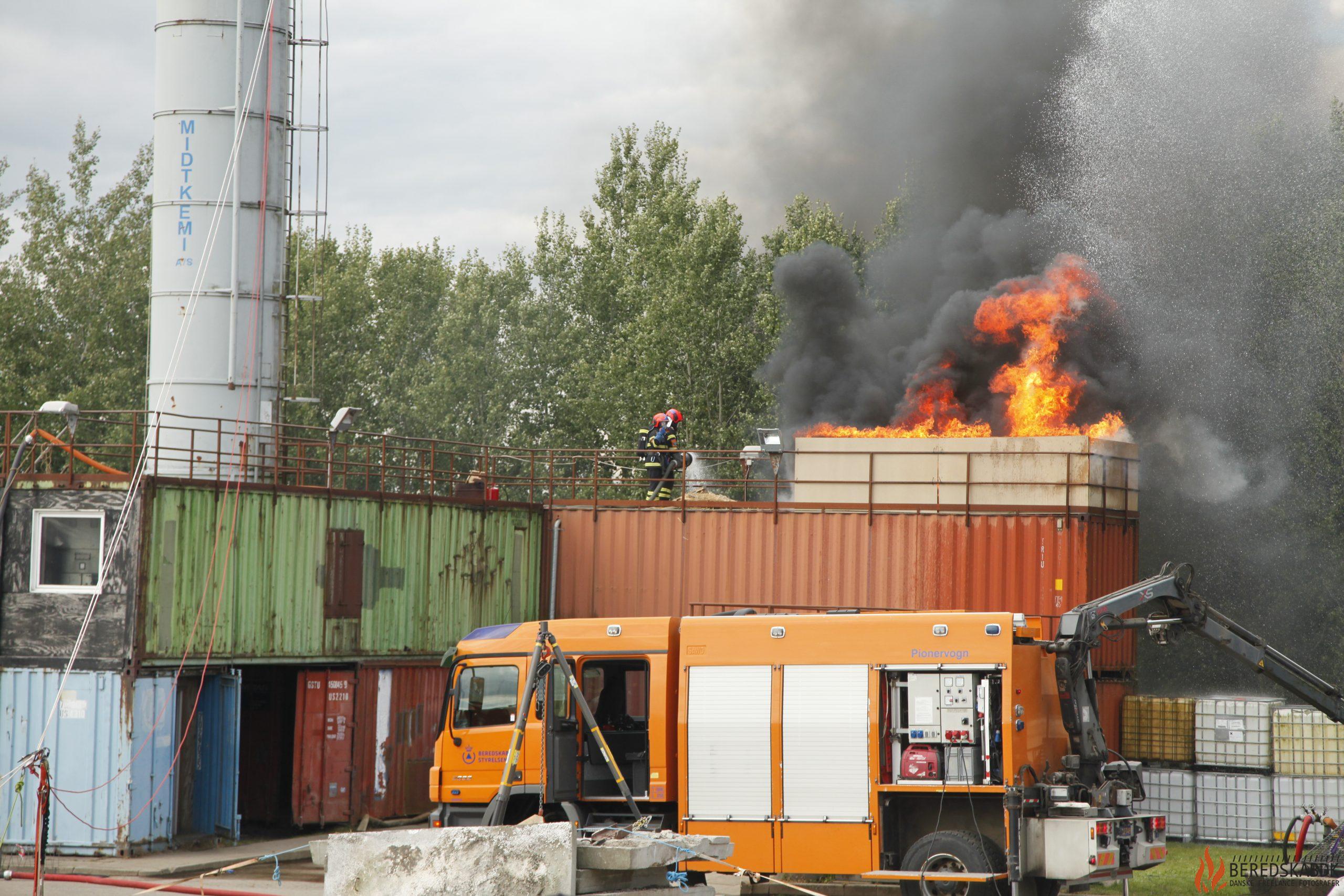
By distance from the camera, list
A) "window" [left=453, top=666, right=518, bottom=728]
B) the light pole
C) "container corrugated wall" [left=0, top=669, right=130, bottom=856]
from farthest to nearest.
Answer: the light pole, "container corrugated wall" [left=0, top=669, right=130, bottom=856], "window" [left=453, top=666, right=518, bottom=728]

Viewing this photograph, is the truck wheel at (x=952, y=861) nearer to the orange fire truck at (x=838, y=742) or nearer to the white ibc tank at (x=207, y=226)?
the orange fire truck at (x=838, y=742)

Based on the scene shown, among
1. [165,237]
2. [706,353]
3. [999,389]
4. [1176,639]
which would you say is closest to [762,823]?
[1176,639]

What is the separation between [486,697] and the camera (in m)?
15.4

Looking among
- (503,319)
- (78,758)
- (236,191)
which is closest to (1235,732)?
(78,758)

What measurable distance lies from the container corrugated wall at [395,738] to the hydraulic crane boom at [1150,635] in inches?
399

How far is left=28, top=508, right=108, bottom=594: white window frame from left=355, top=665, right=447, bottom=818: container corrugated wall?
4352mm

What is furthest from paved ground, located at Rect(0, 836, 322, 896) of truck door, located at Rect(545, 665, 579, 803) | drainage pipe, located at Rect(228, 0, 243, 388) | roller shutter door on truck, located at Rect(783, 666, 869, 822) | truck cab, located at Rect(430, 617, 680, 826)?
drainage pipe, located at Rect(228, 0, 243, 388)

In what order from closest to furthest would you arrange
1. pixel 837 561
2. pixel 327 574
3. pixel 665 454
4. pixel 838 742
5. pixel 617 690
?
pixel 838 742 < pixel 617 690 < pixel 327 574 < pixel 837 561 < pixel 665 454

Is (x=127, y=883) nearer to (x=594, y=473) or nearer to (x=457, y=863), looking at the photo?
(x=457, y=863)

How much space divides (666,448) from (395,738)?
299 inches

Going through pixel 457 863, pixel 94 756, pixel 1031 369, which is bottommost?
pixel 94 756

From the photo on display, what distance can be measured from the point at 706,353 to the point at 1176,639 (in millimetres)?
28666

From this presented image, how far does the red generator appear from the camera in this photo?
45.6 ft

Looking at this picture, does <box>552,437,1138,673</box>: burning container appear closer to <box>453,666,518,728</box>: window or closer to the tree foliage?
<box>453,666,518,728</box>: window
